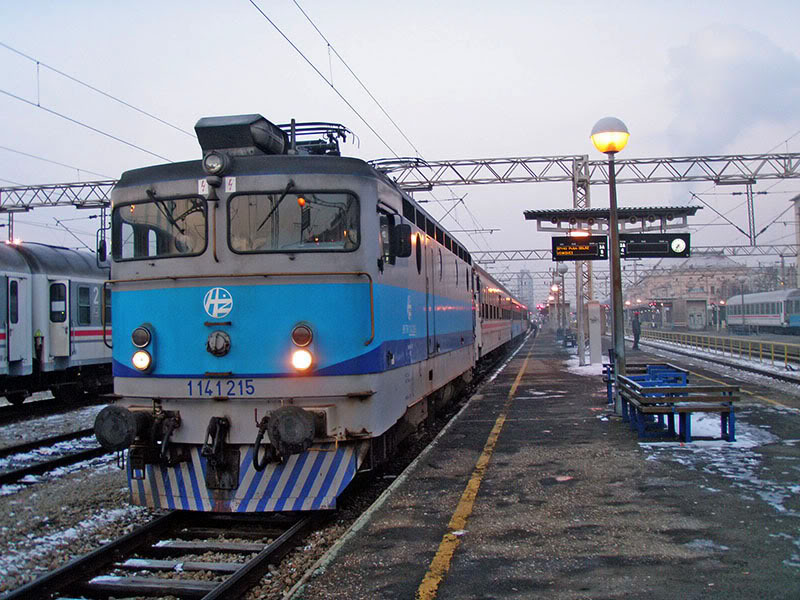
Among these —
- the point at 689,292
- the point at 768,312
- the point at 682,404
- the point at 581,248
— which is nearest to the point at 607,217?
the point at 581,248

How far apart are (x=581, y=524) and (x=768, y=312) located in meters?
59.0

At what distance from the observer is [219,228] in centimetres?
699

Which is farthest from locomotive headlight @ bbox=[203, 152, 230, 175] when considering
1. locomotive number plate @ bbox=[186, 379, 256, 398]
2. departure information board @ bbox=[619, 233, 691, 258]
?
departure information board @ bbox=[619, 233, 691, 258]

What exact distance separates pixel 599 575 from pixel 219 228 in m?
4.46

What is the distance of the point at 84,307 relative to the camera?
1883cm

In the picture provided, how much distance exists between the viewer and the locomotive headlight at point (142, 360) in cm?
696

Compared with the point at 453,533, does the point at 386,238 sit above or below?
above

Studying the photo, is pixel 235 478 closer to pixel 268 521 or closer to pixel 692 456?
pixel 268 521

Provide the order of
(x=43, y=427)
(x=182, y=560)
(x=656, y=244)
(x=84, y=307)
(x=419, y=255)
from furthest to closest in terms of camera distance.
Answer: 1. (x=84, y=307)
2. (x=656, y=244)
3. (x=43, y=427)
4. (x=419, y=255)
5. (x=182, y=560)

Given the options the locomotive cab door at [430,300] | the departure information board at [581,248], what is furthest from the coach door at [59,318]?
the departure information board at [581,248]

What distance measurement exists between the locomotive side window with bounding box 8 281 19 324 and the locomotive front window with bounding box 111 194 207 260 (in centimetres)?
1044

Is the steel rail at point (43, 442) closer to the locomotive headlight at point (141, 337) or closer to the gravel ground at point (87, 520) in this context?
the gravel ground at point (87, 520)

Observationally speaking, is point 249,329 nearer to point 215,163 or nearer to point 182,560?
point 215,163

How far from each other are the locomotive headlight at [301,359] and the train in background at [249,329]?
0.01 meters
